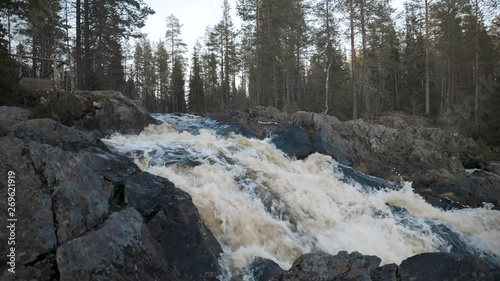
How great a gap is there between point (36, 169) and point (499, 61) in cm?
4000

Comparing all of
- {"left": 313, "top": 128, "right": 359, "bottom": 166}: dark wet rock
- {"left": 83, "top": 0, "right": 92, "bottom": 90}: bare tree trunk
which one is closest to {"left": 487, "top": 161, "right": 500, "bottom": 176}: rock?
{"left": 313, "top": 128, "right": 359, "bottom": 166}: dark wet rock

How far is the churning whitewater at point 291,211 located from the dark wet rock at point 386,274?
83.5 inches

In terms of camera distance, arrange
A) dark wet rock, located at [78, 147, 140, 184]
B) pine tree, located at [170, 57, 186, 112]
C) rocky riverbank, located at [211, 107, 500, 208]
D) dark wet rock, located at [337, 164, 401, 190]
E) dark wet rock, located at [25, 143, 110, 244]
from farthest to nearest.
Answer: pine tree, located at [170, 57, 186, 112]
rocky riverbank, located at [211, 107, 500, 208]
dark wet rock, located at [337, 164, 401, 190]
dark wet rock, located at [78, 147, 140, 184]
dark wet rock, located at [25, 143, 110, 244]

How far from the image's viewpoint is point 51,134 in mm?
8547

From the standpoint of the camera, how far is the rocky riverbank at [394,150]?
13.7m

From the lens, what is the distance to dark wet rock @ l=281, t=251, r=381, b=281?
5.69m

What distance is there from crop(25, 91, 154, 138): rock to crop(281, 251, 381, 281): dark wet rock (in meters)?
9.78

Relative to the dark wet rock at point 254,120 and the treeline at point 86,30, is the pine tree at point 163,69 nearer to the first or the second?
the treeline at point 86,30

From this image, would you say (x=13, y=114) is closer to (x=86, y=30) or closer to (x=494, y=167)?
(x=86, y=30)

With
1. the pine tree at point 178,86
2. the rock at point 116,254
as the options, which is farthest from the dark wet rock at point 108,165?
the pine tree at point 178,86

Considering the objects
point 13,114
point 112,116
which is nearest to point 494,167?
point 112,116

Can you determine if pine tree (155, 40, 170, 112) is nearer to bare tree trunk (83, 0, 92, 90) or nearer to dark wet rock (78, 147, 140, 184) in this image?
bare tree trunk (83, 0, 92, 90)

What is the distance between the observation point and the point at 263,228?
8102 mm

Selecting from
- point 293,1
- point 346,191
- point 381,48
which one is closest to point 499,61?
point 381,48
